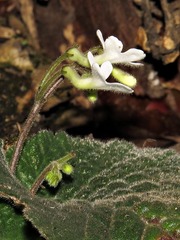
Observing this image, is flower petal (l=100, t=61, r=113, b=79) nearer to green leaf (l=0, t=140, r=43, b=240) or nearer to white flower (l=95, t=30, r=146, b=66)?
white flower (l=95, t=30, r=146, b=66)

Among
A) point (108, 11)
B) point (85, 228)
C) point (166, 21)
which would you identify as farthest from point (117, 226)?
point (108, 11)

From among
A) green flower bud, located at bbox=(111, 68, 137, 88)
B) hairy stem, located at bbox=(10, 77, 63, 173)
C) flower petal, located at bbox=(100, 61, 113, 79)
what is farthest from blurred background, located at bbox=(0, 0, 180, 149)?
flower petal, located at bbox=(100, 61, 113, 79)

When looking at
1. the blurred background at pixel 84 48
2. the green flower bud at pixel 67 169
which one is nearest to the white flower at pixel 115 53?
the green flower bud at pixel 67 169

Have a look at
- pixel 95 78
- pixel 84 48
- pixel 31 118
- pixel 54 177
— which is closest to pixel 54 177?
pixel 54 177

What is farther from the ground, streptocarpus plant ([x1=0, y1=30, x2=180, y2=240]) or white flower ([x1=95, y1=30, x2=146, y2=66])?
white flower ([x1=95, y1=30, x2=146, y2=66])

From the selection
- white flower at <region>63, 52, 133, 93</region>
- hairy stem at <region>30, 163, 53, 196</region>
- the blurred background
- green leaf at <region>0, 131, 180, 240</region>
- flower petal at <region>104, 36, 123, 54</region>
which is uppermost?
flower petal at <region>104, 36, 123, 54</region>

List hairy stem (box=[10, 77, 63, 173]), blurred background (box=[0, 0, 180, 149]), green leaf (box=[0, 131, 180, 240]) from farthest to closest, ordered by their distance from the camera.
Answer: blurred background (box=[0, 0, 180, 149])
hairy stem (box=[10, 77, 63, 173])
green leaf (box=[0, 131, 180, 240])

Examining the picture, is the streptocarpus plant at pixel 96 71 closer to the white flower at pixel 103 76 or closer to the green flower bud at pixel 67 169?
the white flower at pixel 103 76

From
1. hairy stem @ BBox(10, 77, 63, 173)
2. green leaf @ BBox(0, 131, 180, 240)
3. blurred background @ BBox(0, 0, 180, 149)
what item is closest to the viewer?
green leaf @ BBox(0, 131, 180, 240)
